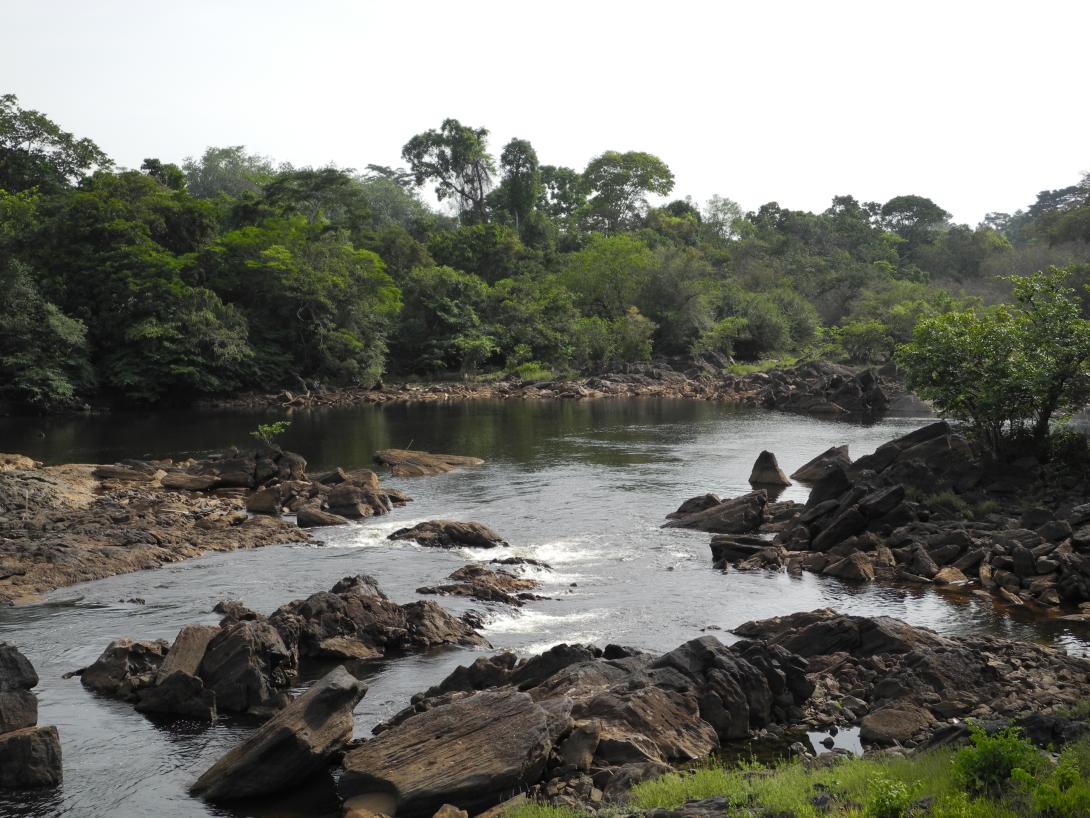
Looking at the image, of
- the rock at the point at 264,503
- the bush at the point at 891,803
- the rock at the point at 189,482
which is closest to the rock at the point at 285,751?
A: the bush at the point at 891,803

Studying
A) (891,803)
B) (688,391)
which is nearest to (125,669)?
(891,803)

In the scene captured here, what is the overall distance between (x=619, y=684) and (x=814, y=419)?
4928 cm

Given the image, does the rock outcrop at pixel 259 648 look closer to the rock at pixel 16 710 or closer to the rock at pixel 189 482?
the rock at pixel 16 710

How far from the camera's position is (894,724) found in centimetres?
1477

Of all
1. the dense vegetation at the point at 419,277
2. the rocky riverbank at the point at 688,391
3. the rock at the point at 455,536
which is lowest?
the rock at the point at 455,536

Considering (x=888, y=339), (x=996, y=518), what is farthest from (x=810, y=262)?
(x=996, y=518)

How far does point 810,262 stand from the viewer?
390 feet

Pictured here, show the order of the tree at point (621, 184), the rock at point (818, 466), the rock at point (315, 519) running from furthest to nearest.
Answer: the tree at point (621, 184)
the rock at point (818, 466)
the rock at point (315, 519)

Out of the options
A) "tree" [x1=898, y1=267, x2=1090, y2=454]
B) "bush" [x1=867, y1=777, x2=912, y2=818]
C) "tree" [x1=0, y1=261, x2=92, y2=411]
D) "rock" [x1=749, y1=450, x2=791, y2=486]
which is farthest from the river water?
"tree" [x1=0, y1=261, x2=92, y2=411]

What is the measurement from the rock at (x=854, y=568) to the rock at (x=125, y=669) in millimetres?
16299

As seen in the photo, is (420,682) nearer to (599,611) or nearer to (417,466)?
(599,611)

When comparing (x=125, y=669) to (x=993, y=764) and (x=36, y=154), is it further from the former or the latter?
(x=36, y=154)

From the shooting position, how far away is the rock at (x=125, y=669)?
1716 centimetres

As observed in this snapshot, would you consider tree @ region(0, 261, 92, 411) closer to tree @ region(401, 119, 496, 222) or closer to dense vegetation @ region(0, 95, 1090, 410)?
dense vegetation @ region(0, 95, 1090, 410)
